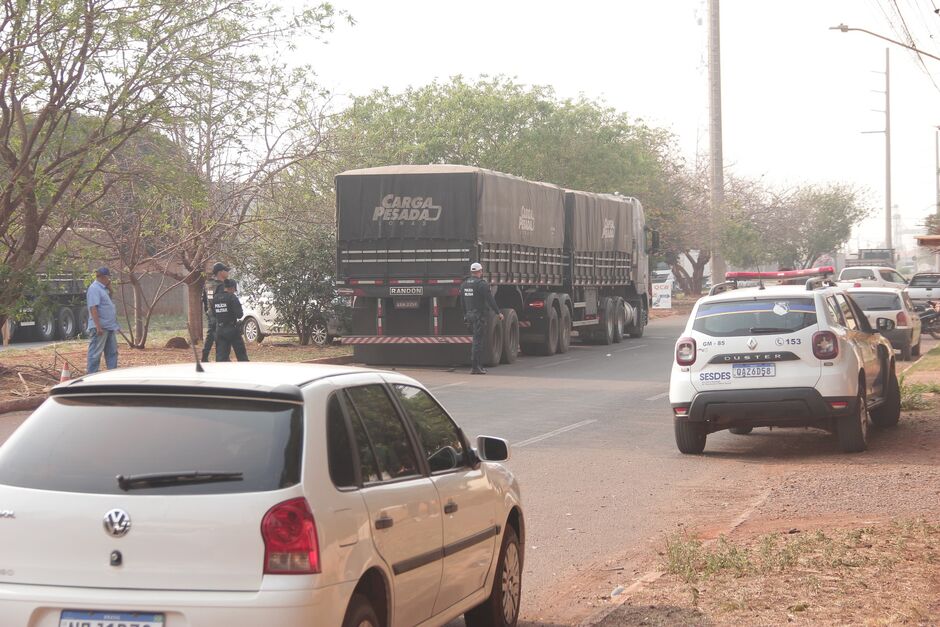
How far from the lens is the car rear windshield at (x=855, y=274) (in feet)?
145

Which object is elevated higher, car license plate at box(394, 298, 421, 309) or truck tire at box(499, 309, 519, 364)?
car license plate at box(394, 298, 421, 309)

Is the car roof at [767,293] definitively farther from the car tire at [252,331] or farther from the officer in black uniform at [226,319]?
the car tire at [252,331]

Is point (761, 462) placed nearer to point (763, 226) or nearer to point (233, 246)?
point (233, 246)

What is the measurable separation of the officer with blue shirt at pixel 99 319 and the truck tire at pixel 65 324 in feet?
61.3

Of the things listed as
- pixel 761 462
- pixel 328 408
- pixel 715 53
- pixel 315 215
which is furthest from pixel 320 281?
pixel 328 408

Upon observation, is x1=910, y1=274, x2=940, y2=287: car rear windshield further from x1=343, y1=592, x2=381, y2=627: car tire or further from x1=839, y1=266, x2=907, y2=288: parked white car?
x1=343, y1=592, x2=381, y2=627: car tire

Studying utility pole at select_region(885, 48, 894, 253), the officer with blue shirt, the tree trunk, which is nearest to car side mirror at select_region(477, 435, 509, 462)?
the officer with blue shirt

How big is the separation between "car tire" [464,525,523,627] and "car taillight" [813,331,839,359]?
6724 mm

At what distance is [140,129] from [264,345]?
384 inches

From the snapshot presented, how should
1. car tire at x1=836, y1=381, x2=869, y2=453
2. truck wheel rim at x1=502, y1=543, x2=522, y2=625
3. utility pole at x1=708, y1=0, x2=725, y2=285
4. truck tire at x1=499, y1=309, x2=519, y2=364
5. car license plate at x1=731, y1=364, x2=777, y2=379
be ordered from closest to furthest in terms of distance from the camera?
truck wheel rim at x1=502, y1=543, x2=522, y2=625
car license plate at x1=731, y1=364, x2=777, y2=379
car tire at x1=836, y1=381, x2=869, y2=453
truck tire at x1=499, y1=309, x2=519, y2=364
utility pole at x1=708, y1=0, x2=725, y2=285

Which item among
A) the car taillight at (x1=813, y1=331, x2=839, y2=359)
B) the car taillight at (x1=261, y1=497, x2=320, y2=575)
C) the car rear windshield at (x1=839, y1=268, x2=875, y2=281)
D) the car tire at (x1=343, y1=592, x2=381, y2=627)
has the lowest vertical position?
the car tire at (x1=343, y1=592, x2=381, y2=627)

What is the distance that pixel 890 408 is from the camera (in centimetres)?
1512

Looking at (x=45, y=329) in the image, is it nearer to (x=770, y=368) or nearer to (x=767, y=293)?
(x=767, y=293)

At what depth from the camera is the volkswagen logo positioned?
4605mm
